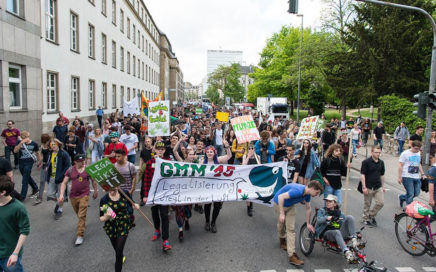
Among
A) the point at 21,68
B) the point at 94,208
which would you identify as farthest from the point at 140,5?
the point at 94,208

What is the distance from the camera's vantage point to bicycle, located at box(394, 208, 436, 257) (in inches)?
213

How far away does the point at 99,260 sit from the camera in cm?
512

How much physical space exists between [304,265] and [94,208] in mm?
5143

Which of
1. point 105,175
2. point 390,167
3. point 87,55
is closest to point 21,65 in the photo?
A: point 87,55

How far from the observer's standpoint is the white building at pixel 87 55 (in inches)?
691

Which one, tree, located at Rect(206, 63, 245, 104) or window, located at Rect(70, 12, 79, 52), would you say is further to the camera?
tree, located at Rect(206, 63, 245, 104)

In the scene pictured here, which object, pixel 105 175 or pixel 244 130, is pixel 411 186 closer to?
pixel 244 130

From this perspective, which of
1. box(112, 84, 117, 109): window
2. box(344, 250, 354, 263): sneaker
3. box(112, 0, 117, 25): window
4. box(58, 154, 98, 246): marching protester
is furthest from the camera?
box(112, 84, 117, 109): window

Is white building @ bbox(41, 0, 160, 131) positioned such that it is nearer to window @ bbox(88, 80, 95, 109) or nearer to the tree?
window @ bbox(88, 80, 95, 109)

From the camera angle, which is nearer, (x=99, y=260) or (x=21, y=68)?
(x=99, y=260)

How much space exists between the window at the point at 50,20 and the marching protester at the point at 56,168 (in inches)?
489

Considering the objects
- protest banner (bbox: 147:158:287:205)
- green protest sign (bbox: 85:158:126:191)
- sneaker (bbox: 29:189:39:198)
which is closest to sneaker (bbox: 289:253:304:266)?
protest banner (bbox: 147:158:287:205)

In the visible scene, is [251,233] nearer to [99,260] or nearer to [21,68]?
[99,260]

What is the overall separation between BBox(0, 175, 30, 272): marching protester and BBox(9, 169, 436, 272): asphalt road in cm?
131
